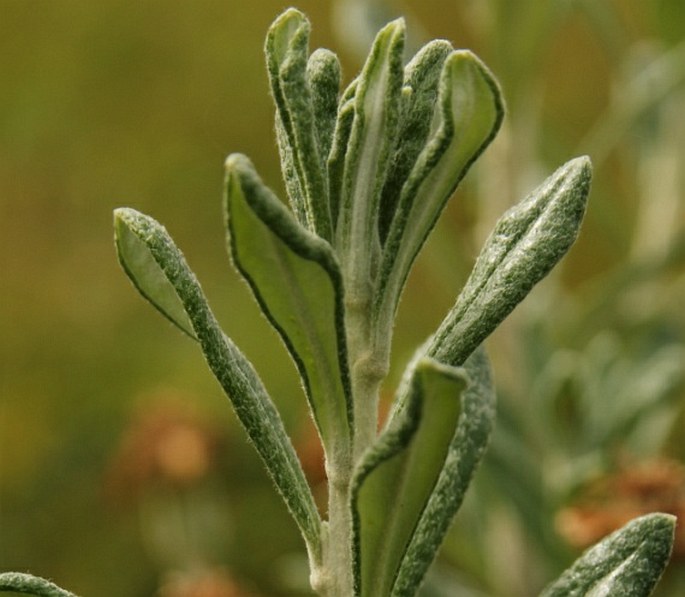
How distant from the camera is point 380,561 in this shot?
478 millimetres

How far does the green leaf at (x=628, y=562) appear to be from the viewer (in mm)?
490

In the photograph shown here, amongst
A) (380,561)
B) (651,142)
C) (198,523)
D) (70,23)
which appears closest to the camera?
(380,561)

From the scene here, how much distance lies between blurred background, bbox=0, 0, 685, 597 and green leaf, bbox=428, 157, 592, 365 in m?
0.37

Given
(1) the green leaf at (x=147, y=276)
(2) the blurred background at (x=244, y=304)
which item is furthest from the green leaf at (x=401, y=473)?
(2) the blurred background at (x=244, y=304)

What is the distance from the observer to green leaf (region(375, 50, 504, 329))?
1.49 feet

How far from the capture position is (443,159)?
0.49m

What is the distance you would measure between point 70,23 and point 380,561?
10.6 feet

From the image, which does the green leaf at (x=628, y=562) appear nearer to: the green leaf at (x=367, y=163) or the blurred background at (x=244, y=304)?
the green leaf at (x=367, y=163)

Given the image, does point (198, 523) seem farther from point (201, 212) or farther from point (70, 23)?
point (70, 23)

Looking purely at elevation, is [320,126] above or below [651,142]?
above

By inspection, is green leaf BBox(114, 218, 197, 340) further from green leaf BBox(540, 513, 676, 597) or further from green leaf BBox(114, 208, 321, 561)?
green leaf BBox(540, 513, 676, 597)

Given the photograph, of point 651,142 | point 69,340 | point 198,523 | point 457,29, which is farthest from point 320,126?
point 457,29

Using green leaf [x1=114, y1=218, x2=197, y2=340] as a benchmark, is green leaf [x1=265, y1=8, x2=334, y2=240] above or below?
above

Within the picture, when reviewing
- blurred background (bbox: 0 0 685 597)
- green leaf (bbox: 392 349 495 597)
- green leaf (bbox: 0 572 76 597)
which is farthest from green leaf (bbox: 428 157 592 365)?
blurred background (bbox: 0 0 685 597)
